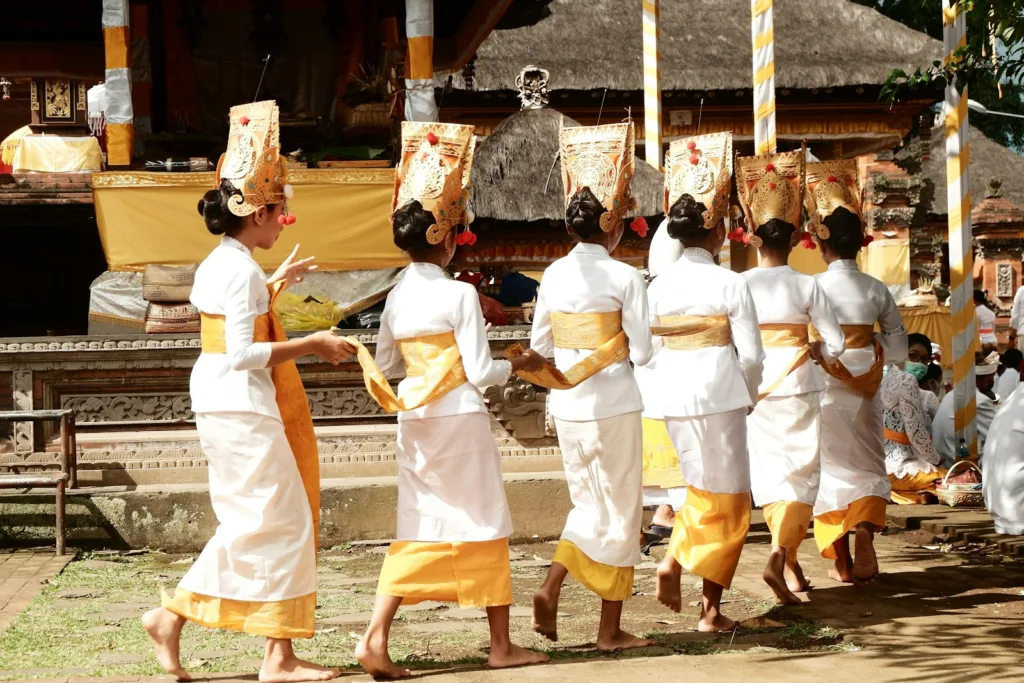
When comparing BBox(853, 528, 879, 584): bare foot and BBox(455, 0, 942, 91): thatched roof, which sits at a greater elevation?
BBox(455, 0, 942, 91): thatched roof

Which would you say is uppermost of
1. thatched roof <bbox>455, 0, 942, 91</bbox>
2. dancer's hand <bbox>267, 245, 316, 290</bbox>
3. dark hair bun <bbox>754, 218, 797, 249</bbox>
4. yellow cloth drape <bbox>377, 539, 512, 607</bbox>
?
thatched roof <bbox>455, 0, 942, 91</bbox>

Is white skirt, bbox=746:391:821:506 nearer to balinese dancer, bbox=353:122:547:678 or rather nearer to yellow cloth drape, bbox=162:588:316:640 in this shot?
balinese dancer, bbox=353:122:547:678

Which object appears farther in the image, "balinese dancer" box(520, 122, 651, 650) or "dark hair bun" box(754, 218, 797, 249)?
"dark hair bun" box(754, 218, 797, 249)

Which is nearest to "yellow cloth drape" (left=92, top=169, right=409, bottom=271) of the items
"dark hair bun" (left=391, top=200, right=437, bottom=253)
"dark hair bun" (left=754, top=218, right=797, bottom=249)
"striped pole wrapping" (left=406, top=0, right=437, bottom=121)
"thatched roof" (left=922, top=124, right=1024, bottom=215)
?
"striped pole wrapping" (left=406, top=0, right=437, bottom=121)

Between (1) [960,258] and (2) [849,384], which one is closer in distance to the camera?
(2) [849,384]

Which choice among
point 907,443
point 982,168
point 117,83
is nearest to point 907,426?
point 907,443

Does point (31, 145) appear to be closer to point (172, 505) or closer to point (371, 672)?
point (172, 505)

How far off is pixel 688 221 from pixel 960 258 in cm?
512

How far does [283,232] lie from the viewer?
34.3ft

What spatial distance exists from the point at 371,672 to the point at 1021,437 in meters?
3.73

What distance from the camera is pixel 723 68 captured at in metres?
19.3

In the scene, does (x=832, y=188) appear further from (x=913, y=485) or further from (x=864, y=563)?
(x=913, y=485)

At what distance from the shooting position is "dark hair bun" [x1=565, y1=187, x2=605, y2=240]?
19.6ft

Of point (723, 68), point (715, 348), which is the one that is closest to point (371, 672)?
point (715, 348)
